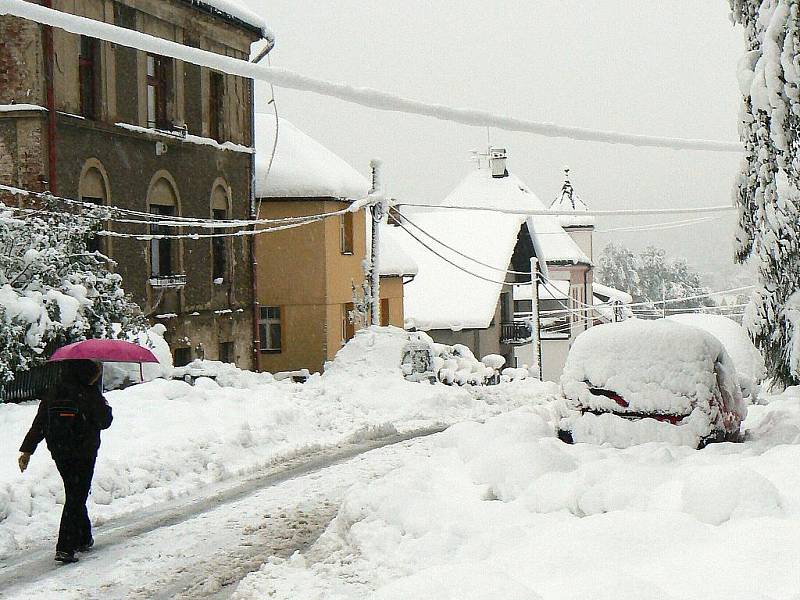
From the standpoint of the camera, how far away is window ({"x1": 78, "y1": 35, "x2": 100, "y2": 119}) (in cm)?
2170

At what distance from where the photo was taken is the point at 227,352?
28141mm

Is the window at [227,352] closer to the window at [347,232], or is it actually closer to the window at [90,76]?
the window at [347,232]

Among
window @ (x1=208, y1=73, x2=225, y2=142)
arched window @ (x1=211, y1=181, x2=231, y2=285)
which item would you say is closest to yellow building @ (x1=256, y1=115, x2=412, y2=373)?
arched window @ (x1=211, y1=181, x2=231, y2=285)

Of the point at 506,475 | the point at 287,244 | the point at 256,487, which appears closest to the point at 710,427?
the point at 506,475

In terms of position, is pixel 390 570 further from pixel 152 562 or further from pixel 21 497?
pixel 21 497

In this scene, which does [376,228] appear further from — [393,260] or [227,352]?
[393,260]

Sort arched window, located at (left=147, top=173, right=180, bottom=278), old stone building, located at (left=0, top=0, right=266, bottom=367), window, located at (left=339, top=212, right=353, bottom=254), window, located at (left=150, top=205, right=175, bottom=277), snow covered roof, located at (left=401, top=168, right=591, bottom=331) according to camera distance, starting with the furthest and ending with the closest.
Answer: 1. snow covered roof, located at (left=401, top=168, right=591, bottom=331)
2. window, located at (left=339, top=212, right=353, bottom=254)
3. window, located at (left=150, top=205, right=175, bottom=277)
4. arched window, located at (left=147, top=173, right=180, bottom=278)
5. old stone building, located at (left=0, top=0, right=266, bottom=367)

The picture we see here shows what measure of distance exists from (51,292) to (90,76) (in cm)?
792

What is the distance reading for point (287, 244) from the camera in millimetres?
32219

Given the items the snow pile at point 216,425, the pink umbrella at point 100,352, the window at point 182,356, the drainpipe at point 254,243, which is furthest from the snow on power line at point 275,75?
the drainpipe at point 254,243

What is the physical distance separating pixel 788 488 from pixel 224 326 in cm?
2156

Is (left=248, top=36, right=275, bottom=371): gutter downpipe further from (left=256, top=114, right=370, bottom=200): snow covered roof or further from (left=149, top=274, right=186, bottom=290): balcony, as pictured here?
(left=149, top=274, right=186, bottom=290): balcony

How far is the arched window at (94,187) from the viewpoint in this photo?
21.3 metres

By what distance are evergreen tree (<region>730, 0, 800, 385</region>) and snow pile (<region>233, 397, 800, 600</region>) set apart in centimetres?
170
